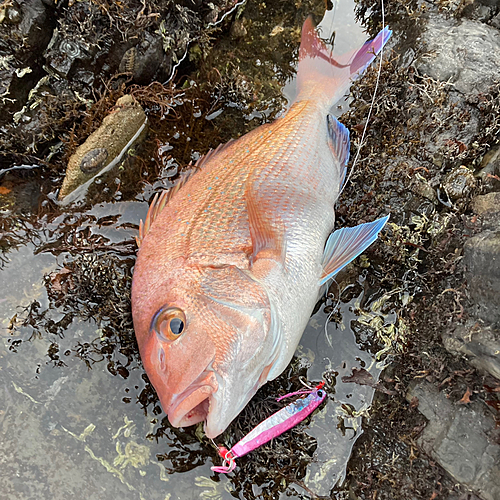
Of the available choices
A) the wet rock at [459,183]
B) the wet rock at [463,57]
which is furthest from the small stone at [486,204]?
the wet rock at [463,57]

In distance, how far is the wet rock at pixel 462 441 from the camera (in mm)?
2385

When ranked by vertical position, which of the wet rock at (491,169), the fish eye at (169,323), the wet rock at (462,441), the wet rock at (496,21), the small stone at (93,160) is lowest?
the wet rock at (462,441)

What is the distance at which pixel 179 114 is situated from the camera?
3328 millimetres

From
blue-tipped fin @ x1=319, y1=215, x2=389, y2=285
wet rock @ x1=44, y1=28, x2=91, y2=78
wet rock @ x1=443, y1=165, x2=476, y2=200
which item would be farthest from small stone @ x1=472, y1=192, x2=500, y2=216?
wet rock @ x1=44, y1=28, x2=91, y2=78

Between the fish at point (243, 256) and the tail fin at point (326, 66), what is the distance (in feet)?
0.03

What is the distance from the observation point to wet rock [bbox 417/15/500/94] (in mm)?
3166

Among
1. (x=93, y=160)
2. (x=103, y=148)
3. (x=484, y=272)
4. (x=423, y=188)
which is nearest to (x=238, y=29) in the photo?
(x=103, y=148)

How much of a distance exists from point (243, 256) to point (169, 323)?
2.11ft

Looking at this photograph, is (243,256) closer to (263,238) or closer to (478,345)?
(263,238)

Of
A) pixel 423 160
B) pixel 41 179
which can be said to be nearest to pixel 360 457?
pixel 423 160

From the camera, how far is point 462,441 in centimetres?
252

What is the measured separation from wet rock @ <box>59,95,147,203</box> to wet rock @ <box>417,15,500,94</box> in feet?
8.61

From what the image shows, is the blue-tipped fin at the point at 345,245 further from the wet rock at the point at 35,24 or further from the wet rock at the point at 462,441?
the wet rock at the point at 35,24

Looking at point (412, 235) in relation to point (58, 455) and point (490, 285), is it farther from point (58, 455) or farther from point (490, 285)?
point (58, 455)
